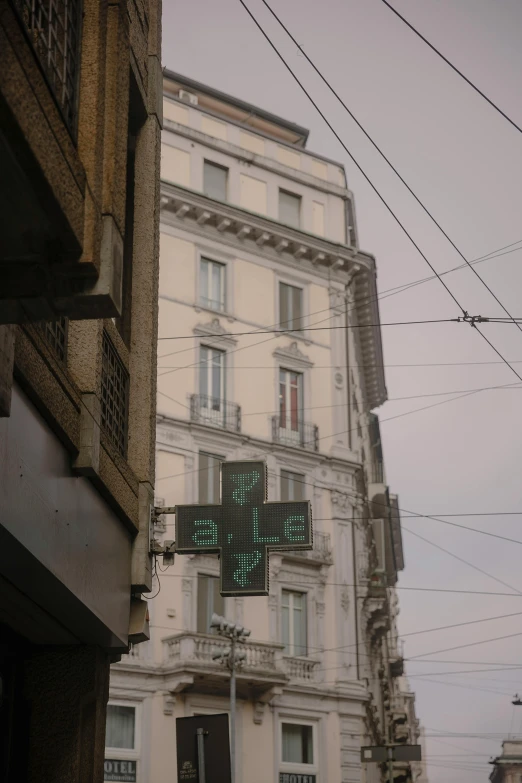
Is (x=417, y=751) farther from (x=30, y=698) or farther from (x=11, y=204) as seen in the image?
(x=11, y=204)

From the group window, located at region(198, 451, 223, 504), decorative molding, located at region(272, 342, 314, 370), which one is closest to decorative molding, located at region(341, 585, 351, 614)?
window, located at region(198, 451, 223, 504)

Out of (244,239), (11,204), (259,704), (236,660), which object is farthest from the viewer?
(244,239)

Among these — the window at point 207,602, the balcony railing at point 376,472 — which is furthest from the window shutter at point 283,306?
the balcony railing at point 376,472

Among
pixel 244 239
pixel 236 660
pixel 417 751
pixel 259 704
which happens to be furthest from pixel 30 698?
pixel 244 239

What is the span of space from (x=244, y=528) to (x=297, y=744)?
24683mm

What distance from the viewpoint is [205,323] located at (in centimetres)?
3606

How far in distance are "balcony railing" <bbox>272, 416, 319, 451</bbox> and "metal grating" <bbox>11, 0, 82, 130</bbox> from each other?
97.1 feet

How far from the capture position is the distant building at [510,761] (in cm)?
9869

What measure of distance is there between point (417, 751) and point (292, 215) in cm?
2346

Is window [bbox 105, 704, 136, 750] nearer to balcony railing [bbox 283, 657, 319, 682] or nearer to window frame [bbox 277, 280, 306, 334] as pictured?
balcony railing [bbox 283, 657, 319, 682]

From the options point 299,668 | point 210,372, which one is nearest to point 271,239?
point 210,372

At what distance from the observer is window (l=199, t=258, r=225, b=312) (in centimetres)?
3675

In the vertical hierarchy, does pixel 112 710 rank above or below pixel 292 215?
below

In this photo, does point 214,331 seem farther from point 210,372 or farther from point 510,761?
point 510,761
